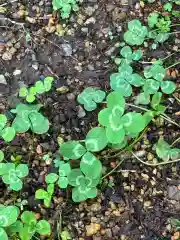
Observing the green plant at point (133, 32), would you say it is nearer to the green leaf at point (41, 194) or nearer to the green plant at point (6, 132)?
the green plant at point (6, 132)

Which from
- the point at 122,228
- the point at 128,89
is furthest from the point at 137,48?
the point at 122,228

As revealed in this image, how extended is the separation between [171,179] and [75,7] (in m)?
0.96

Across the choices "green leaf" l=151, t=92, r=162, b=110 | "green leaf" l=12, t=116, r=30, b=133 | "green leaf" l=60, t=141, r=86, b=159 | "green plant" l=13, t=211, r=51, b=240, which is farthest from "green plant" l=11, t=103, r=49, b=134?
"green leaf" l=151, t=92, r=162, b=110

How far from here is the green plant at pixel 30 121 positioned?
219 cm

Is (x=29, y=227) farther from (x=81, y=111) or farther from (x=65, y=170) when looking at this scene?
(x=81, y=111)

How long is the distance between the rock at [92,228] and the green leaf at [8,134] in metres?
0.48

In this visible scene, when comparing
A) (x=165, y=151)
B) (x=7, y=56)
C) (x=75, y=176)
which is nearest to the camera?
(x=75, y=176)

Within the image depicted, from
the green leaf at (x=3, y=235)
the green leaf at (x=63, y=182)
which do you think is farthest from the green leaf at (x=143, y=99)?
the green leaf at (x=3, y=235)

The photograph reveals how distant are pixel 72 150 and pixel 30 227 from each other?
0.35m

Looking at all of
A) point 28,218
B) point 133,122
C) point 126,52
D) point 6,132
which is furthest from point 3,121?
point 126,52

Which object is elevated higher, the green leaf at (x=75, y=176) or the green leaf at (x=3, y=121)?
the green leaf at (x=3, y=121)

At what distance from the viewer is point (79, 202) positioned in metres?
2.16

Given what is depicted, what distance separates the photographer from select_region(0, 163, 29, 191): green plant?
6.92ft

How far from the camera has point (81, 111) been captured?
7.59 feet
